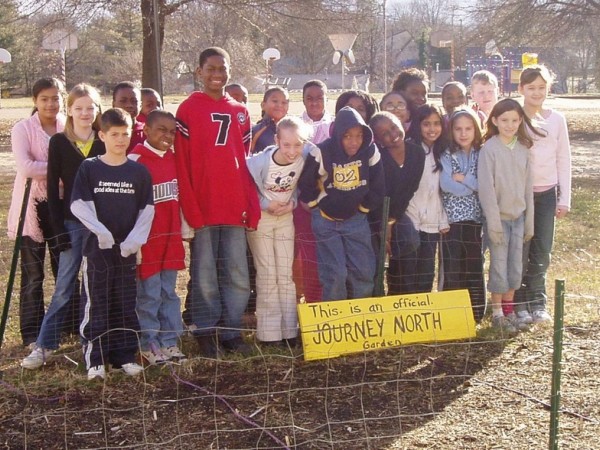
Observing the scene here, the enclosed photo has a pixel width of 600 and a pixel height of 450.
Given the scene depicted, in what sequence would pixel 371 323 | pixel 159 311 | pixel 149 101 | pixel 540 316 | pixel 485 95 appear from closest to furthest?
pixel 371 323
pixel 159 311
pixel 540 316
pixel 149 101
pixel 485 95

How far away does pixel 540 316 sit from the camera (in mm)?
6098

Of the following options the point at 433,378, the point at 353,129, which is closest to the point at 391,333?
the point at 433,378

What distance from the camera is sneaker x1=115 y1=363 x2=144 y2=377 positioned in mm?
5027

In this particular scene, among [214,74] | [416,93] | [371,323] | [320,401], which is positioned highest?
[214,74]

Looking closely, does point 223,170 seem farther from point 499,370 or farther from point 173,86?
point 173,86

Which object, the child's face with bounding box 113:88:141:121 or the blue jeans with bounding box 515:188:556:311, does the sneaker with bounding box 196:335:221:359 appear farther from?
the blue jeans with bounding box 515:188:556:311

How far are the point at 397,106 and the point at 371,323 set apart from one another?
1.77 metres

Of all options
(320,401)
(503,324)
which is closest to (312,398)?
(320,401)

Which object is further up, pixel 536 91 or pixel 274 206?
pixel 536 91

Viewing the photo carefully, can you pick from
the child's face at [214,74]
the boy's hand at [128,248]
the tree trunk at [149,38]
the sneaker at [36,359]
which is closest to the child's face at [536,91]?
the child's face at [214,74]

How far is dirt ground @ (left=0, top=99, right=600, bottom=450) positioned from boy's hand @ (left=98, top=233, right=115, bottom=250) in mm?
835

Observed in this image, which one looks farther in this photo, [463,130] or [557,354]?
[463,130]

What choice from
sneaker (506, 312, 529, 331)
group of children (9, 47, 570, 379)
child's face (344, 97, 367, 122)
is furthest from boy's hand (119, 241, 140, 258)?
sneaker (506, 312, 529, 331)

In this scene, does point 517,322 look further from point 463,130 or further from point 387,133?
point 387,133
